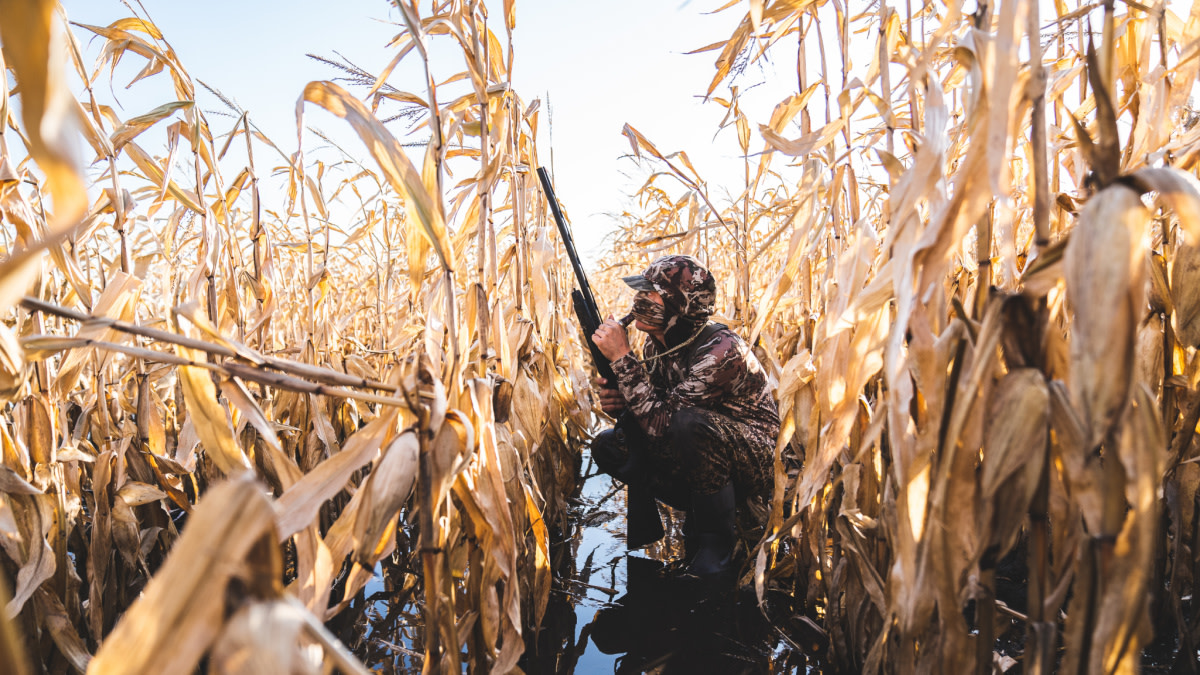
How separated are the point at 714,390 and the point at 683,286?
431mm

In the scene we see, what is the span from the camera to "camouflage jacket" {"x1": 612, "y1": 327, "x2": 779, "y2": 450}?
7.84 feet

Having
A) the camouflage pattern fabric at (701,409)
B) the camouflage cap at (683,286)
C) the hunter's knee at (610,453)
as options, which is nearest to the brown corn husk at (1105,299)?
the camouflage pattern fabric at (701,409)

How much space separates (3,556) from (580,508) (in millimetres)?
2029

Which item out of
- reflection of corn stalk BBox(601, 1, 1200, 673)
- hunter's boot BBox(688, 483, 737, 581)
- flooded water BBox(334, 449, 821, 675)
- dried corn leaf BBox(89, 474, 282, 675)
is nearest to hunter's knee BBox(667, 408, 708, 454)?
hunter's boot BBox(688, 483, 737, 581)

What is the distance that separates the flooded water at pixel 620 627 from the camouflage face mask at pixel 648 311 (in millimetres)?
933

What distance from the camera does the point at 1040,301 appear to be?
31.6 inches

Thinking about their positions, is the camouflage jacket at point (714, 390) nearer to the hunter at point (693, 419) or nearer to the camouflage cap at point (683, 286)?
the hunter at point (693, 419)

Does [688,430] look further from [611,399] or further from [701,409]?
[611,399]

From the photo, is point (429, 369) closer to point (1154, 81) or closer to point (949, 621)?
point (949, 621)

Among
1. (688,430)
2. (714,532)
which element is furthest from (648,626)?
(688,430)

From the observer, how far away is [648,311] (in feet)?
8.18

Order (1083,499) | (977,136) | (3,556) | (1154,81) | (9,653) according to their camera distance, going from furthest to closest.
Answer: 1. (3,556)
2. (1154,81)
3. (977,136)
4. (1083,499)
5. (9,653)

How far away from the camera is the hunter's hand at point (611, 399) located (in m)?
2.60

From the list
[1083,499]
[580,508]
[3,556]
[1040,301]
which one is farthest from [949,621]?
[580,508]
